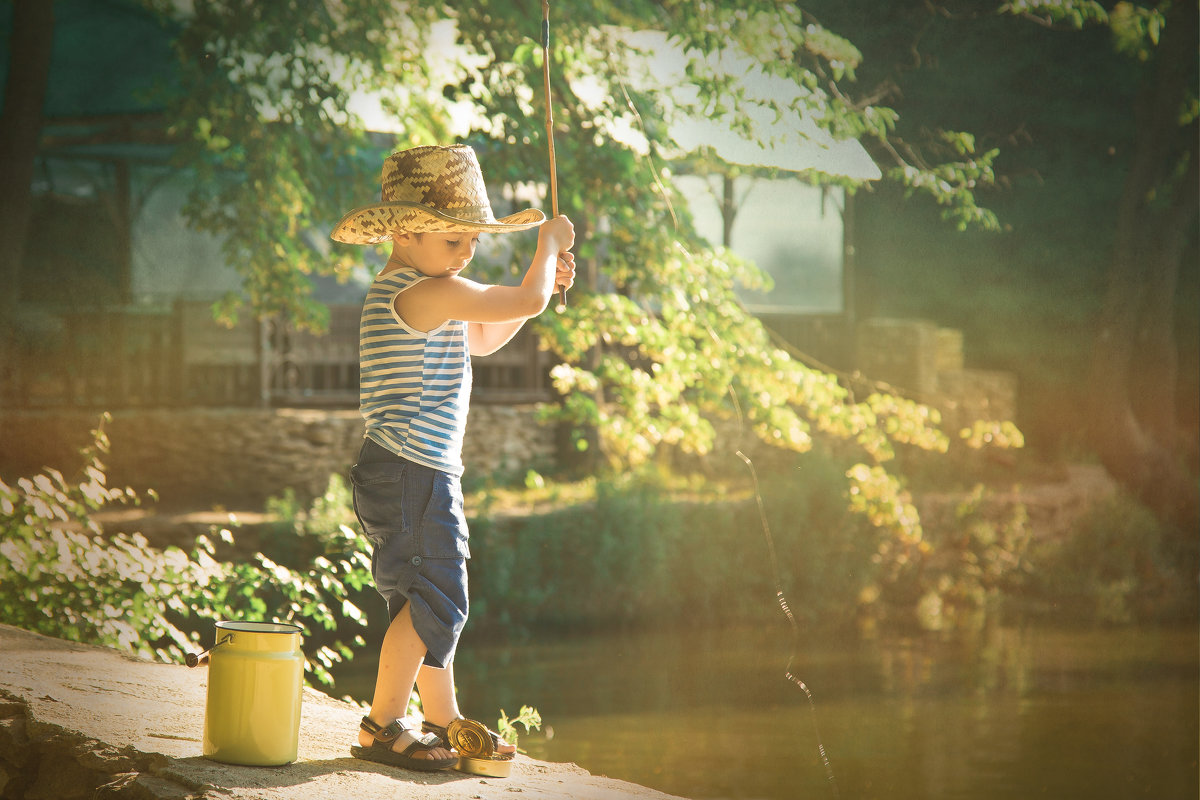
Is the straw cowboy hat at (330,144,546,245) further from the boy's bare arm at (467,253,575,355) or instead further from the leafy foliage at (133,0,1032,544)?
the leafy foliage at (133,0,1032,544)

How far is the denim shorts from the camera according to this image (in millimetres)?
2018

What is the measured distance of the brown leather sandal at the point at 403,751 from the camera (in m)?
2.01

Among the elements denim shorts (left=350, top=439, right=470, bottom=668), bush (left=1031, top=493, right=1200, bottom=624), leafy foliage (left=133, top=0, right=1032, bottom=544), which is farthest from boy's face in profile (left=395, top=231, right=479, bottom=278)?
bush (left=1031, top=493, right=1200, bottom=624)

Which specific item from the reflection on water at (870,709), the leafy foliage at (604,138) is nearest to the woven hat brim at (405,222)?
the leafy foliage at (604,138)

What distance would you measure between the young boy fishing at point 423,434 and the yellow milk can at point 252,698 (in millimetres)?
147

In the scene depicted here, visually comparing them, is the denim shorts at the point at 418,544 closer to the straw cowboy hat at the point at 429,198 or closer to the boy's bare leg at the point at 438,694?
the boy's bare leg at the point at 438,694

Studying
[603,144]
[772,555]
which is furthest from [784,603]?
[603,144]

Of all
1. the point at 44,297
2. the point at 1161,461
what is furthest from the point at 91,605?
the point at 1161,461

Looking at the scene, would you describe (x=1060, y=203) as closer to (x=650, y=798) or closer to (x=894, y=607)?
(x=894, y=607)

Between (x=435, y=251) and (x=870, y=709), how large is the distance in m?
3.23

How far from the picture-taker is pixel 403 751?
2010 millimetres

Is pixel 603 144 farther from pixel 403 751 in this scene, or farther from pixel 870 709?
Result: pixel 403 751

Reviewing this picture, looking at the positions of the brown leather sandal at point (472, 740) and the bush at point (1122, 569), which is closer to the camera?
the brown leather sandal at point (472, 740)

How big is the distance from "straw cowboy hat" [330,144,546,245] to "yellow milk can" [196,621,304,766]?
76 centimetres
